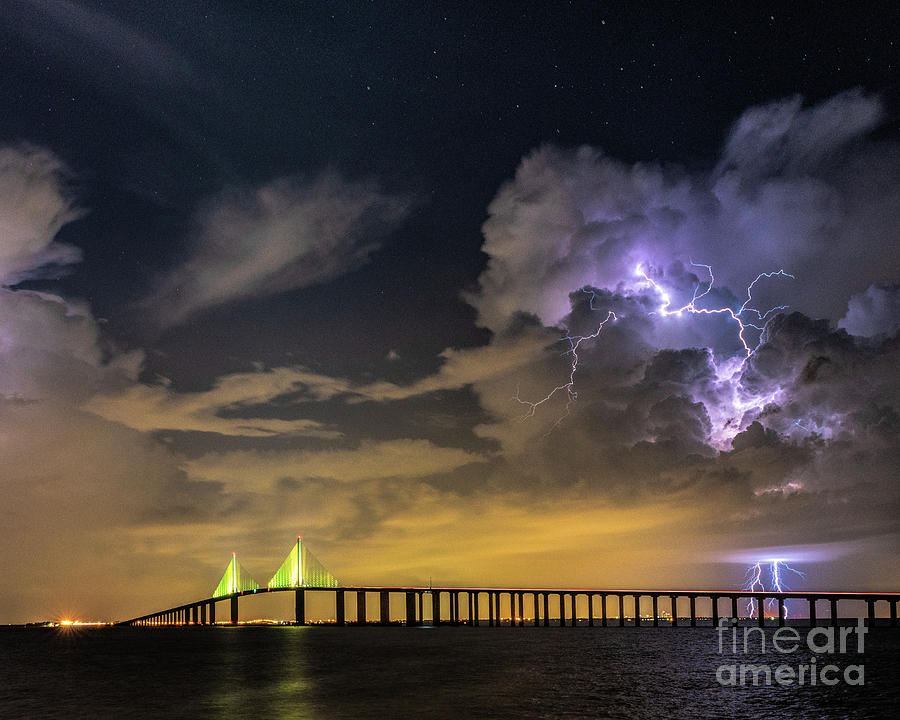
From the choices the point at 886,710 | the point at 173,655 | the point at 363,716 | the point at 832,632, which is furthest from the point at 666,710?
the point at 832,632

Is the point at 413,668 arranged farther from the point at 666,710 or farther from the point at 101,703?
the point at 666,710

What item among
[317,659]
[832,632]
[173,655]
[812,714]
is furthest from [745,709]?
[832,632]

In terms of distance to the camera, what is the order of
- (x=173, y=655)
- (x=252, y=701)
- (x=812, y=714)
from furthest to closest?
1. (x=173, y=655)
2. (x=252, y=701)
3. (x=812, y=714)

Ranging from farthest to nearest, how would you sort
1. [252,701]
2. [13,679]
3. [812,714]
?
[13,679] → [252,701] → [812,714]

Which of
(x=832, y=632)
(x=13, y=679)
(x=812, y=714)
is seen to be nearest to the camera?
(x=812, y=714)

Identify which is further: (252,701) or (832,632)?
(832,632)

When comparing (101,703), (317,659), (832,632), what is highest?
(101,703)

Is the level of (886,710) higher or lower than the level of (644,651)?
higher

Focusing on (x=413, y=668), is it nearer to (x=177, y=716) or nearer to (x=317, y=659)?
(x=317, y=659)

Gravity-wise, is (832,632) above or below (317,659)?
below
